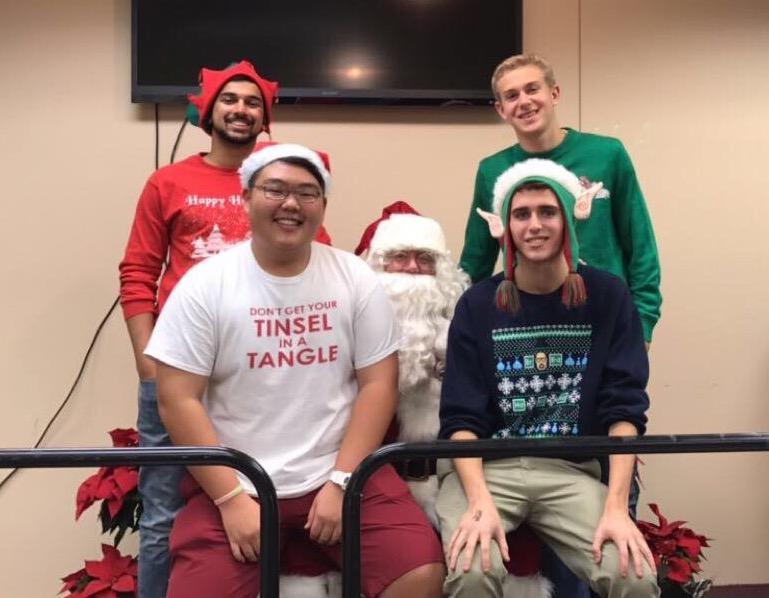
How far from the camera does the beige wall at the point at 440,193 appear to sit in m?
3.63

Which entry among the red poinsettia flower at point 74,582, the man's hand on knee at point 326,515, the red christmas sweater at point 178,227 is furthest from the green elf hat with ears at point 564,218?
the red poinsettia flower at point 74,582

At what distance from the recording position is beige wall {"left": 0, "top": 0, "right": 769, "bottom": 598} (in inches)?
143

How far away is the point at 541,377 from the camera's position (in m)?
2.15

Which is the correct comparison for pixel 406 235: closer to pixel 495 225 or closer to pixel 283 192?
pixel 495 225

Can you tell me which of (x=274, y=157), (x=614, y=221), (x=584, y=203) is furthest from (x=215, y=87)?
(x=614, y=221)

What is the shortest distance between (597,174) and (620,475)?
1.01 m

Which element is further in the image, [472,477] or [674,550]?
[674,550]

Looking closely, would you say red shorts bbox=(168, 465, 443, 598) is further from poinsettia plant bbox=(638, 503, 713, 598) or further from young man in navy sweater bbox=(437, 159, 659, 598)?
poinsettia plant bbox=(638, 503, 713, 598)

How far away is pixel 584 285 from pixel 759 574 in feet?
8.53

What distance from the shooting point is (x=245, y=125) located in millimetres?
2664

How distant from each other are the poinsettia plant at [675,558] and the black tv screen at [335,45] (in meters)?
2.04

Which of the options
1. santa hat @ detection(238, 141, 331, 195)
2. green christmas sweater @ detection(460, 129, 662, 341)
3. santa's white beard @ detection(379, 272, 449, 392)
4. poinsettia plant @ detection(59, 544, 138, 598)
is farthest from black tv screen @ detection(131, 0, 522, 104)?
poinsettia plant @ detection(59, 544, 138, 598)

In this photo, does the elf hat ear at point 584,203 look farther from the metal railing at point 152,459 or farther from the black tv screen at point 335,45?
the black tv screen at point 335,45

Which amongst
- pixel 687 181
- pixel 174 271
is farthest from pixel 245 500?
pixel 687 181
